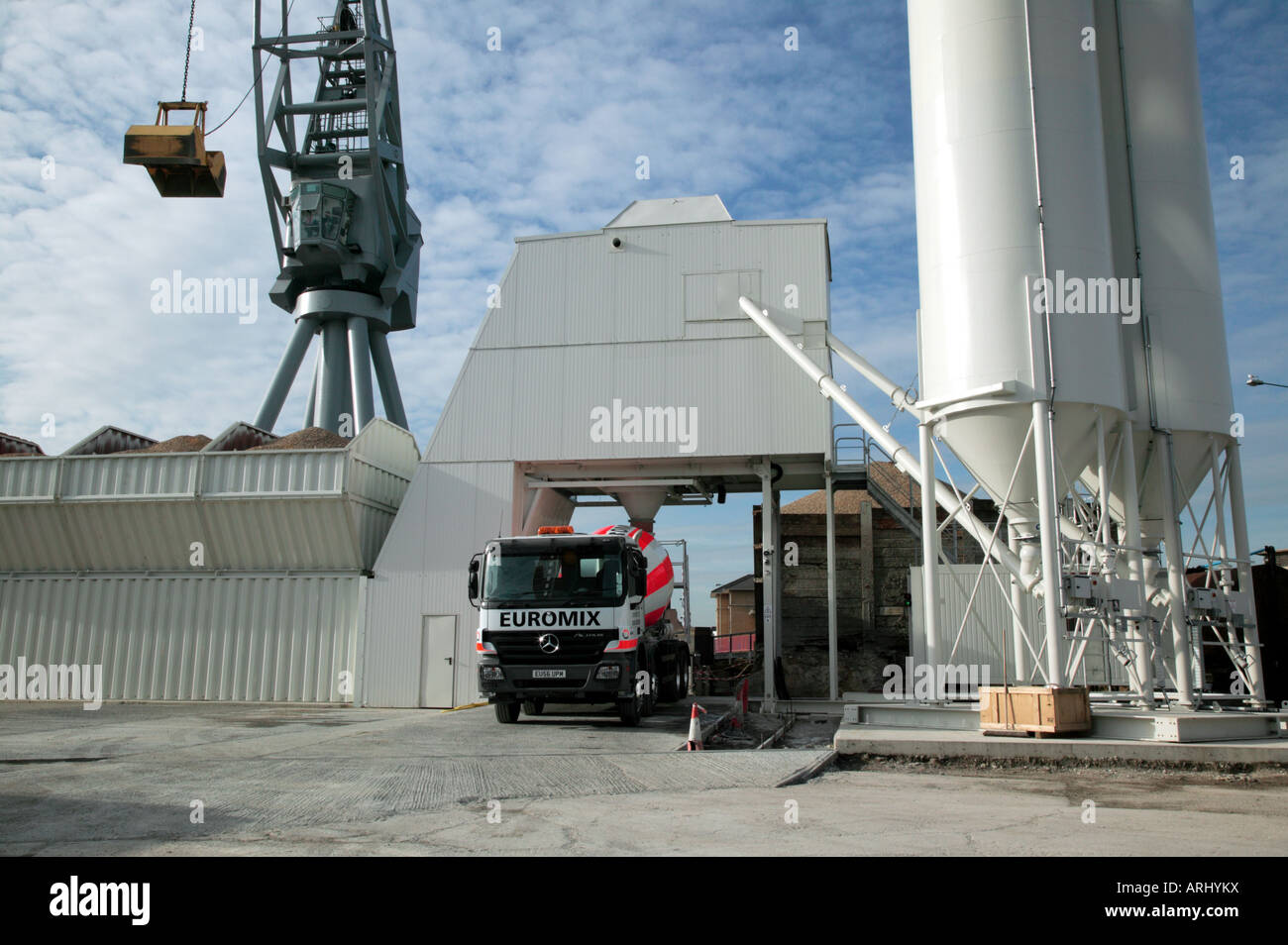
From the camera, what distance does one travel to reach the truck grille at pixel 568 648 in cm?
1340

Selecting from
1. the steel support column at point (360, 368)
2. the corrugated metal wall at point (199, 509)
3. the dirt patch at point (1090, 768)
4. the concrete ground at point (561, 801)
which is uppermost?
the steel support column at point (360, 368)

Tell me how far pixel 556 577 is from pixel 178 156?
1350cm

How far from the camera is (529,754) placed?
10.8m

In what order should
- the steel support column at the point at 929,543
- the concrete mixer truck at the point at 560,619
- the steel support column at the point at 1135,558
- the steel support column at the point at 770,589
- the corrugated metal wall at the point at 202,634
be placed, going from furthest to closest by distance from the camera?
the corrugated metal wall at the point at 202,634, the steel support column at the point at 770,589, the steel support column at the point at 929,543, the concrete mixer truck at the point at 560,619, the steel support column at the point at 1135,558

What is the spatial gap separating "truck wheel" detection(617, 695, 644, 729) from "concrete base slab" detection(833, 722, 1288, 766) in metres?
3.78

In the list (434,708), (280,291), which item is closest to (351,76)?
(280,291)

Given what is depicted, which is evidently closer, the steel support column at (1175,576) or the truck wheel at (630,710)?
the steel support column at (1175,576)

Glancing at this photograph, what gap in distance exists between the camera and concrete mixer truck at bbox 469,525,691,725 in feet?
44.0

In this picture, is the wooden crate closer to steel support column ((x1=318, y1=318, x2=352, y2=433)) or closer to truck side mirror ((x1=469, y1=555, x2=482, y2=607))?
truck side mirror ((x1=469, y1=555, x2=482, y2=607))

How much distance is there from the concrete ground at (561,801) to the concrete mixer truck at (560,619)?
81cm

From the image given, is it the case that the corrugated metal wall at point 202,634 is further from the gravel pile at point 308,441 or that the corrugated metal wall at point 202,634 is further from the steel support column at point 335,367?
the steel support column at point 335,367

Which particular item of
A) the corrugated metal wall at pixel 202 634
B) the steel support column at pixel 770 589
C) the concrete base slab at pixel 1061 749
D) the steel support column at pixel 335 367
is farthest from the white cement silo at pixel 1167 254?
the steel support column at pixel 335 367
